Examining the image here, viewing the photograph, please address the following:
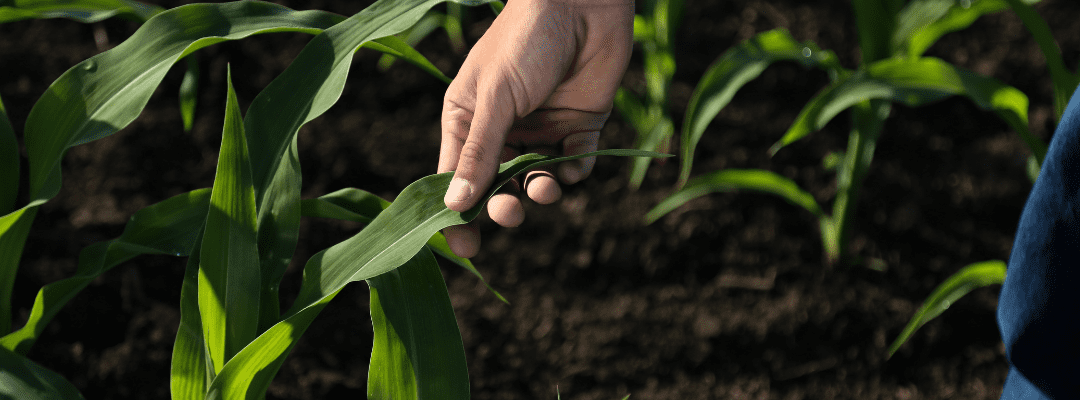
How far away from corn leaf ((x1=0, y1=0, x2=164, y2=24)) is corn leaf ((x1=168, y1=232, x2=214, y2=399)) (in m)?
0.35

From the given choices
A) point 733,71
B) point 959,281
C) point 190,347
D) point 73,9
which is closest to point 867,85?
point 733,71

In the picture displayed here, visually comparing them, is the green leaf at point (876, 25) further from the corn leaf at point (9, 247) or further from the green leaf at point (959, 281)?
the corn leaf at point (9, 247)

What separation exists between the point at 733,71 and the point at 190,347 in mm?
771

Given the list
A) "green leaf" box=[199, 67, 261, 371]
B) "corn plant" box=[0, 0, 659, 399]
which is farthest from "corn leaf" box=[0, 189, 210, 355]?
"green leaf" box=[199, 67, 261, 371]

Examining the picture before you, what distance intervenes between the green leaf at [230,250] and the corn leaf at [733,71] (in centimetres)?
57

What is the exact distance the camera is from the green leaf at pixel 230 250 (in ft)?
1.87

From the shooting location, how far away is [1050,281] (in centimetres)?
52

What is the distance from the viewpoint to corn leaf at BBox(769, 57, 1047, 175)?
33.5 inches

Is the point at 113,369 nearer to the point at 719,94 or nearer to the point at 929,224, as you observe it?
the point at 719,94

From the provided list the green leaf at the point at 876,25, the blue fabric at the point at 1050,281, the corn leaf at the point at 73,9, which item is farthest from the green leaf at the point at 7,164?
the green leaf at the point at 876,25

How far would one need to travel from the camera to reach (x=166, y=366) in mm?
994

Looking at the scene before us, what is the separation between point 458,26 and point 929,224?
1041 mm

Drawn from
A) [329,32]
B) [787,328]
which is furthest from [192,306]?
[787,328]

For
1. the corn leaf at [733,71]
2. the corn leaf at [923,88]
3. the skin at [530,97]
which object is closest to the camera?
the skin at [530,97]
